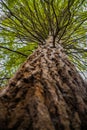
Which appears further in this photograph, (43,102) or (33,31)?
(33,31)

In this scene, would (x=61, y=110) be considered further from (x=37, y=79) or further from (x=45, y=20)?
(x=45, y=20)

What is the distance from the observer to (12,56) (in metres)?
5.70

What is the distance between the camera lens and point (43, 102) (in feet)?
5.36

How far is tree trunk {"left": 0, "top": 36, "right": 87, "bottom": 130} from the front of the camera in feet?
4.71

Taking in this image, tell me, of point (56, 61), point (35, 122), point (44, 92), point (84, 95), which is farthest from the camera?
point (56, 61)

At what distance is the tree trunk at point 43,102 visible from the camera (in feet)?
4.71

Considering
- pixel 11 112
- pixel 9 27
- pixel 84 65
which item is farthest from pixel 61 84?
pixel 84 65

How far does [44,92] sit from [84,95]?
1.51ft

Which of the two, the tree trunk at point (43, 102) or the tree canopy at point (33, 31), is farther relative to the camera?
the tree canopy at point (33, 31)

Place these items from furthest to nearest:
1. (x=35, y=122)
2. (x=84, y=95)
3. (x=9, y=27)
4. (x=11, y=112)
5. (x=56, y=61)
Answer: (x=9, y=27) < (x=56, y=61) < (x=84, y=95) < (x=11, y=112) < (x=35, y=122)

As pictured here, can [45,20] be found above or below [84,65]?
above

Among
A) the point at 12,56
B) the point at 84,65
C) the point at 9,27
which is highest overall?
the point at 9,27

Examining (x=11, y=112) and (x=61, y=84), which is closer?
(x=11, y=112)

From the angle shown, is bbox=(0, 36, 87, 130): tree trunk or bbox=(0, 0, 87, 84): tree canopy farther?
bbox=(0, 0, 87, 84): tree canopy
